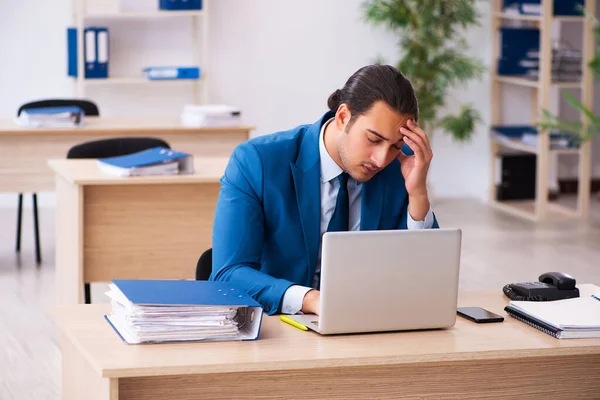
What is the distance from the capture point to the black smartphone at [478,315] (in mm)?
2172

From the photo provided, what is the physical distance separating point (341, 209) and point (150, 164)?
1659mm

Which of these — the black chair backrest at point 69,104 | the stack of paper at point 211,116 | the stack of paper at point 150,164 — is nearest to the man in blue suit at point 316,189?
the stack of paper at point 150,164

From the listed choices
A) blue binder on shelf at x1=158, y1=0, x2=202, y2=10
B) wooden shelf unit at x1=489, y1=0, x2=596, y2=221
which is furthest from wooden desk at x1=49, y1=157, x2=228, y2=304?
wooden shelf unit at x1=489, y1=0, x2=596, y2=221

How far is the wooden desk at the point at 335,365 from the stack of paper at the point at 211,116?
3.25 m

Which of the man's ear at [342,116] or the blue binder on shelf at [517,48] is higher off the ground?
the blue binder on shelf at [517,48]

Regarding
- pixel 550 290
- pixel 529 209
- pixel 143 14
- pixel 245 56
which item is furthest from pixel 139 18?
pixel 550 290

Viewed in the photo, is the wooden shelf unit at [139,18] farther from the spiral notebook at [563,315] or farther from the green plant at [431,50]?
the spiral notebook at [563,315]

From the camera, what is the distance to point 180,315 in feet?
6.34

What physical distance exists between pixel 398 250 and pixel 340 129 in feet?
1.64

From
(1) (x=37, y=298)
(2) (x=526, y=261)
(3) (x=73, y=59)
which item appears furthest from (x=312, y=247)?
(3) (x=73, y=59)

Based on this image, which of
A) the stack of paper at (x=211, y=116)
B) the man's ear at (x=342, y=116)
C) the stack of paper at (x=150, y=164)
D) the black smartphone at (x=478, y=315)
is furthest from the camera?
the stack of paper at (x=211, y=116)

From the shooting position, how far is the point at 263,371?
1.95 metres

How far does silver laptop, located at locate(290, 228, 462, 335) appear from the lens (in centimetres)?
193

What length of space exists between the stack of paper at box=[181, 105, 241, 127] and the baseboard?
357 cm
